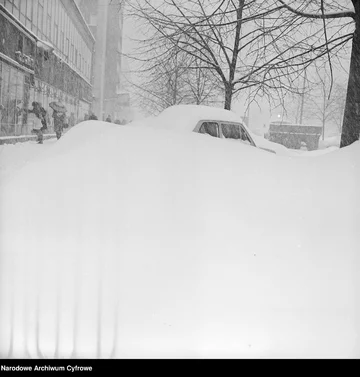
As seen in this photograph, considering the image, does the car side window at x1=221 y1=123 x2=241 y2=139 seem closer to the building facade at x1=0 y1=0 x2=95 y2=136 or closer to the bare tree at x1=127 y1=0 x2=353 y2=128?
the bare tree at x1=127 y1=0 x2=353 y2=128

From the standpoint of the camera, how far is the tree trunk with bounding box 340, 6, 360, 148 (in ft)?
10.6

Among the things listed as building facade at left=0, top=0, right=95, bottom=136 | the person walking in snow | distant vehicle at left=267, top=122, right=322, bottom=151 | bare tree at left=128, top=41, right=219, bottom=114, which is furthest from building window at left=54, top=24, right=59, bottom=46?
distant vehicle at left=267, top=122, right=322, bottom=151

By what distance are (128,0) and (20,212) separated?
77.9 inches

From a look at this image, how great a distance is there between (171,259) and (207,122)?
4.39ft

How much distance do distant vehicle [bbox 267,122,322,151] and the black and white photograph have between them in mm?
16

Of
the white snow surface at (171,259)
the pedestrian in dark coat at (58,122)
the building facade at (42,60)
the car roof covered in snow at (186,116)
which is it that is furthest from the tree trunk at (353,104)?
the pedestrian in dark coat at (58,122)

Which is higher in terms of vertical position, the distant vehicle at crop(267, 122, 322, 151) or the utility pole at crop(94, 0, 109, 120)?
the utility pole at crop(94, 0, 109, 120)

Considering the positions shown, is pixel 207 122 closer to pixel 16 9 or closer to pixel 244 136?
pixel 244 136

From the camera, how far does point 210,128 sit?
3.27 m

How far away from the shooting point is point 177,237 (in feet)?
8.18

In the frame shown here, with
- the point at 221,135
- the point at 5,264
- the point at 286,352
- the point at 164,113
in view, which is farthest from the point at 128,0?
the point at 286,352

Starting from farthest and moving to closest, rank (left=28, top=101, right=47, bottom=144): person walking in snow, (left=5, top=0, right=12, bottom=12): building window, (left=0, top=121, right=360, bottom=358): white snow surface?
(left=28, top=101, right=47, bottom=144): person walking in snow < (left=5, top=0, right=12, bottom=12): building window < (left=0, top=121, right=360, bottom=358): white snow surface

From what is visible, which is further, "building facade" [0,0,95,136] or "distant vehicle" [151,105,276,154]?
"distant vehicle" [151,105,276,154]

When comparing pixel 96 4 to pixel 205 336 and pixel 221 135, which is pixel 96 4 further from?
pixel 205 336
